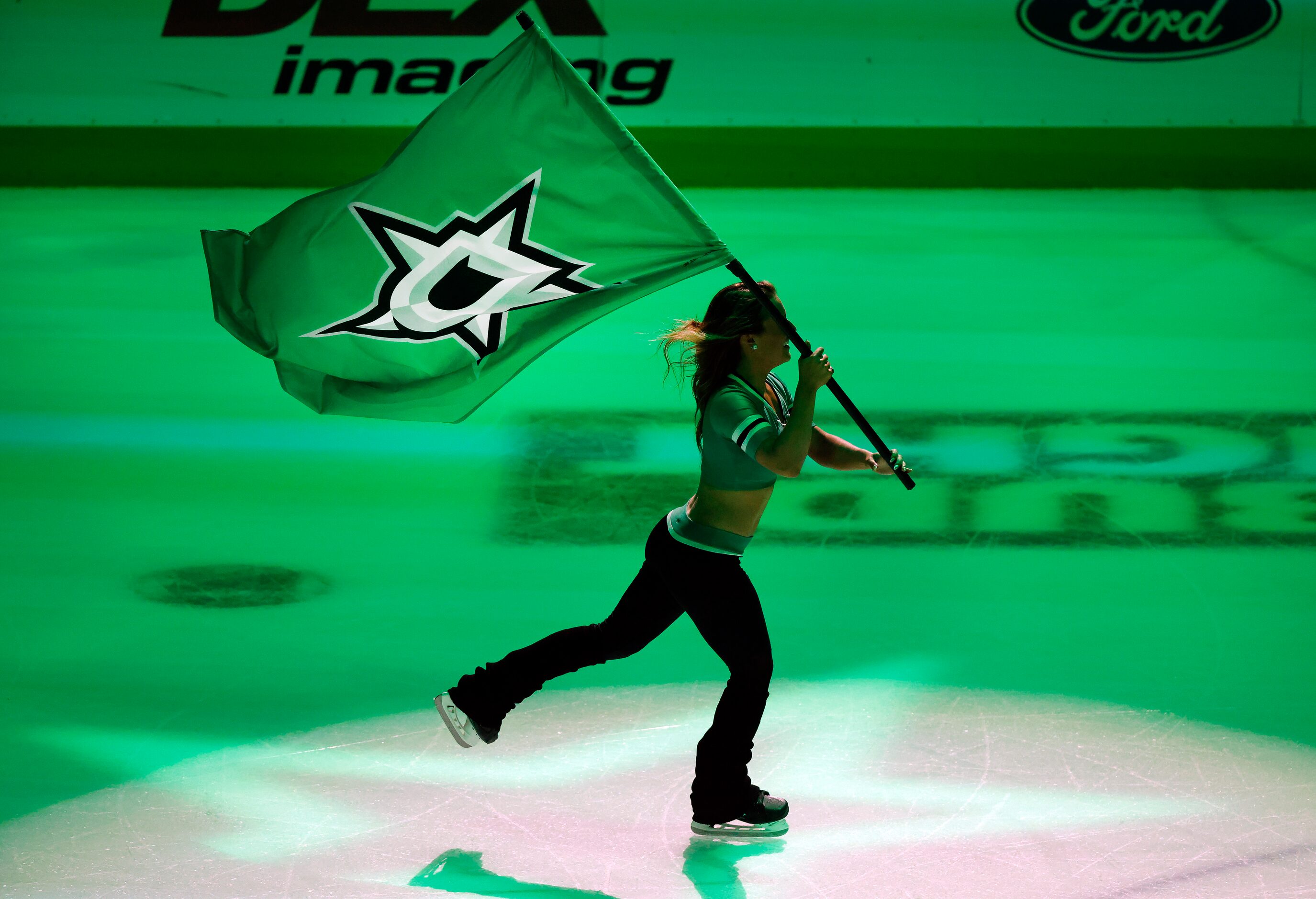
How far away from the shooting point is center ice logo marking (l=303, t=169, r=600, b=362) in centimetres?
264

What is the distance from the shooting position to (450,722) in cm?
273

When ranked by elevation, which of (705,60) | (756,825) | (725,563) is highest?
(725,563)

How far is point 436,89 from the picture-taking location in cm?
727

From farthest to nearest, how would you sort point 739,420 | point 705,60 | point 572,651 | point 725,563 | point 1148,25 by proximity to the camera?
point 705,60 < point 1148,25 < point 572,651 < point 725,563 < point 739,420

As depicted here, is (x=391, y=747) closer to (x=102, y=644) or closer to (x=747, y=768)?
(x=747, y=768)

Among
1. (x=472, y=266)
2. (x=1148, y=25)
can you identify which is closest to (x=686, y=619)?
(x=472, y=266)

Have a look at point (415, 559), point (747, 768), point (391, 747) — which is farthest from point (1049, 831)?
point (415, 559)

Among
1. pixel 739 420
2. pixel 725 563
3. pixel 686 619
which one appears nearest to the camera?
pixel 739 420

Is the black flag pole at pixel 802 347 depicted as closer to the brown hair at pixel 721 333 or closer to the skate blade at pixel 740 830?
the brown hair at pixel 721 333

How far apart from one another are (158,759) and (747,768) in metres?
1.32

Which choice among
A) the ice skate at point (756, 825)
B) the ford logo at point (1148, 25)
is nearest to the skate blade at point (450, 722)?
the ice skate at point (756, 825)

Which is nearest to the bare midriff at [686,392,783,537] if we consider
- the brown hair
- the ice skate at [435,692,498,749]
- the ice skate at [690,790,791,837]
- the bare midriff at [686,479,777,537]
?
the bare midriff at [686,479,777,537]

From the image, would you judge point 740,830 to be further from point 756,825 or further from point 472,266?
point 472,266

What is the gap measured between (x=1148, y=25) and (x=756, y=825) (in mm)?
5956
